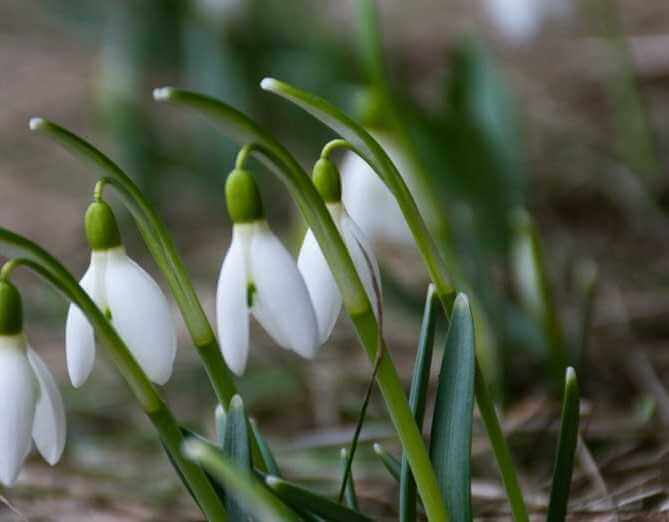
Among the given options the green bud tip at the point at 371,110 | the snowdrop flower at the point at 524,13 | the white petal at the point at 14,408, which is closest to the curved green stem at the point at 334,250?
the white petal at the point at 14,408

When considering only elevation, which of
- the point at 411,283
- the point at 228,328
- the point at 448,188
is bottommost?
the point at 411,283

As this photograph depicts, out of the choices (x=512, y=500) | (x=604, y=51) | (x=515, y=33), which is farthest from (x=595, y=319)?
(x=604, y=51)

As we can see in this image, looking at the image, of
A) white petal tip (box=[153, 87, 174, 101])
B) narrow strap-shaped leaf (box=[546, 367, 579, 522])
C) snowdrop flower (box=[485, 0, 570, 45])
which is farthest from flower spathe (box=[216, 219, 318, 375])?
snowdrop flower (box=[485, 0, 570, 45])

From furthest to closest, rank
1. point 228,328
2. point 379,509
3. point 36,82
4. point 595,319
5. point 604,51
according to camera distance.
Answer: point 36,82 < point 604,51 < point 595,319 < point 379,509 < point 228,328

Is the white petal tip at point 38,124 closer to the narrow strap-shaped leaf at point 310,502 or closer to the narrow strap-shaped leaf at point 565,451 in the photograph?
the narrow strap-shaped leaf at point 310,502

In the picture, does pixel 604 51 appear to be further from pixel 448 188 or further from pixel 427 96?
pixel 448 188

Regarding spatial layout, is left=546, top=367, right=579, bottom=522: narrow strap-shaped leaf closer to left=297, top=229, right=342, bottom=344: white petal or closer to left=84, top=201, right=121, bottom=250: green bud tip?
left=297, top=229, right=342, bottom=344: white petal

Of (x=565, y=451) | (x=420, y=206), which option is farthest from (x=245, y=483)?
(x=420, y=206)
